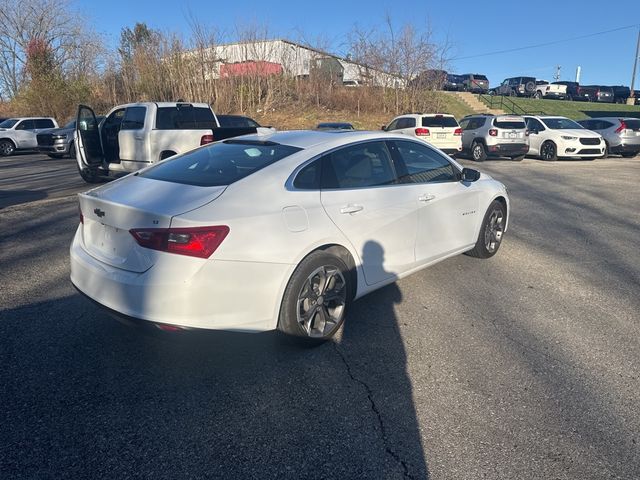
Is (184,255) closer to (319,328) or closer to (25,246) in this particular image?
(319,328)

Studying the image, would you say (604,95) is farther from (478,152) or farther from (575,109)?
(478,152)

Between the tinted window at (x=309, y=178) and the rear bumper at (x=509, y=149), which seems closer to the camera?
the tinted window at (x=309, y=178)

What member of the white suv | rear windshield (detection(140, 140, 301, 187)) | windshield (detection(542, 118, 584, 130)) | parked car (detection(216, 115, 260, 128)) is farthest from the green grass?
rear windshield (detection(140, 140, 301, 187))

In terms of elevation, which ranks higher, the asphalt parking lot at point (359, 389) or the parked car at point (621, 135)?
the parked car at point (621, 135)

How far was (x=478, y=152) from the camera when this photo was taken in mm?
17016

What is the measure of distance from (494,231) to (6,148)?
21.9 meters

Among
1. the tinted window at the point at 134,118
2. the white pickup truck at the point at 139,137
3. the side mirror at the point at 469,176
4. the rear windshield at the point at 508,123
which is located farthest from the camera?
the rear windshield at the point at 508,123

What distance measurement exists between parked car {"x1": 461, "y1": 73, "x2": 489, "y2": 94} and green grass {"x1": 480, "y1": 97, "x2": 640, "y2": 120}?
5.46m

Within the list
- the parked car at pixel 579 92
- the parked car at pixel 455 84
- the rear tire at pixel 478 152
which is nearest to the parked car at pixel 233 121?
the rear tire at pixel 478 152

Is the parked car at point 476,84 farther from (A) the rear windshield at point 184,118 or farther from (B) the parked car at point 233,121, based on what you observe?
(A) the rear windshield at point 184,118

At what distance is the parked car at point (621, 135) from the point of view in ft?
58.0

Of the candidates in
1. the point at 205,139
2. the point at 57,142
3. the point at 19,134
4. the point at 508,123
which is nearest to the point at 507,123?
the point at 508,123

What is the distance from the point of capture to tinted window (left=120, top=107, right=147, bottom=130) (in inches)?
378

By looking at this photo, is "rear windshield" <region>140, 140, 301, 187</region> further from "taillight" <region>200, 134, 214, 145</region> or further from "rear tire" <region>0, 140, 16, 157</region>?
"rear tire" <region>0, 140, 16, 157</region>
